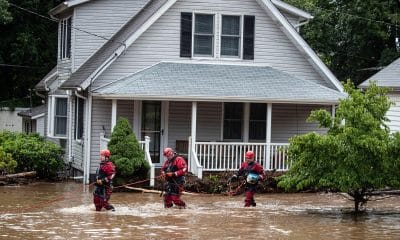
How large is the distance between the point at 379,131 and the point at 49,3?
A: 1199 inches

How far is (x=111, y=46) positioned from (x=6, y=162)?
18.2 ft

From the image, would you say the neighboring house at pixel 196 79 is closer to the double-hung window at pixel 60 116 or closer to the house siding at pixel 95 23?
the house siding at pixel 95 23

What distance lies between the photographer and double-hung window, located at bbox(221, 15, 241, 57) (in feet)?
94.8

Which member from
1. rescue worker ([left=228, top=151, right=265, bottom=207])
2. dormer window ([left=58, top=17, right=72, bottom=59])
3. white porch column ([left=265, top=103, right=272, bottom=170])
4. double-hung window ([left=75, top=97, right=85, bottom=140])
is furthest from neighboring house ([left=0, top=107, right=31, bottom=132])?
rescue worker ([left=228, top=151, right=265, bottom=207])

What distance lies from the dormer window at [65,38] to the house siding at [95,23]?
111 centimetres

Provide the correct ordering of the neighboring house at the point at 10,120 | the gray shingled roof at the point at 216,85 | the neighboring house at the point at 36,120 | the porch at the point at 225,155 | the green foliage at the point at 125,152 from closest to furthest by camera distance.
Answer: the green foliage at the point at 125,152 < the gray shingled roof at the point at 216,85 < the porch at the point at 225,155 < the neighboring house at the point at 36,120 < the neighboring house at the point at 10,120

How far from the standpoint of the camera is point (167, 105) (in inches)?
1129

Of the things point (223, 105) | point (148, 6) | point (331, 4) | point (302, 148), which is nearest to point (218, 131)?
point (223, 105)

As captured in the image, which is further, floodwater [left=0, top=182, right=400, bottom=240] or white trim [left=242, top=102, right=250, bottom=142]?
white trim [left=242, top=102, right=250, bottom=142]

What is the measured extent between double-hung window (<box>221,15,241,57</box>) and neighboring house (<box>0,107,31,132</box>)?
67.0 ft

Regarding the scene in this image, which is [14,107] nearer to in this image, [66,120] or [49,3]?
[49,3]

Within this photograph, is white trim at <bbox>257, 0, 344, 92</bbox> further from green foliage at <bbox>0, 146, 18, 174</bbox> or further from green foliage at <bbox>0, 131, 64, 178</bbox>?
green foliage at <bbox>0, 146, 18, 174</bbox>

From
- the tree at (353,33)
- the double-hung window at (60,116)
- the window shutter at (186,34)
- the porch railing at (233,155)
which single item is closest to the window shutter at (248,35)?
the window shutter at (186,34)

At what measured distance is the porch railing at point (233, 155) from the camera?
88.1 feet
